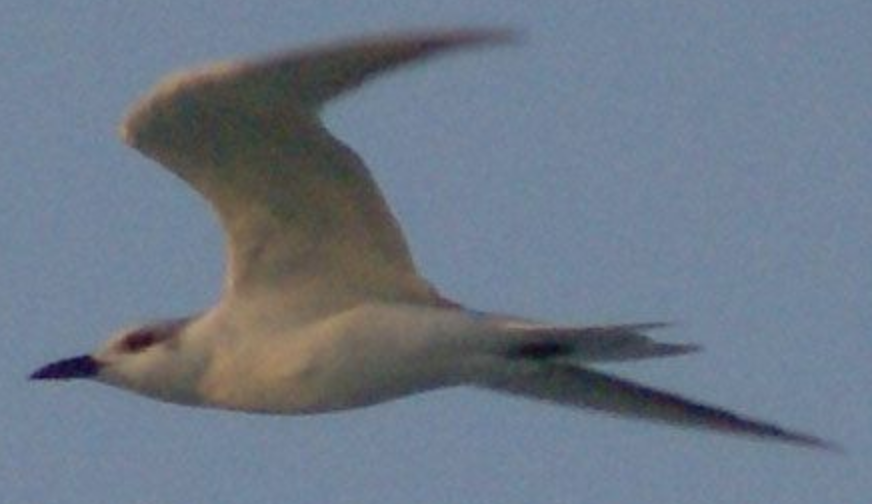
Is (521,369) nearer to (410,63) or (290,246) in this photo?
(290,246)

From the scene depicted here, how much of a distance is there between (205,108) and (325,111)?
1.53 feet

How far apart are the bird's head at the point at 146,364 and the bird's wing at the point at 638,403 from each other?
4.03ft

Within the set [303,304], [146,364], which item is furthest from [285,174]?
[146,364]

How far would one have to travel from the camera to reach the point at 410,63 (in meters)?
16.6

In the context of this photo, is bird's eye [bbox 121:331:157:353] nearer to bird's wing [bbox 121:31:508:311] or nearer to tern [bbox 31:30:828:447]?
tern [bbox 31:30:828:447]

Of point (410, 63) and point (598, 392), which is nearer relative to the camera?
point (410, 63)

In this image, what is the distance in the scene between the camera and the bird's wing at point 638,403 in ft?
62.6

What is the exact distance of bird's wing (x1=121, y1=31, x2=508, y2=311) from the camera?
17.5 m

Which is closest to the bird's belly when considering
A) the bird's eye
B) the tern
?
the tern

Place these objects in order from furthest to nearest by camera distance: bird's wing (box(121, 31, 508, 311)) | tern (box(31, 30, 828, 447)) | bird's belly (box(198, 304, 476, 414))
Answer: bird's belly (box(198, 304, 476, 414)) < tern (box(31, 30, 828, 447)) < bird's wing (box(121, 31, 508, 311))

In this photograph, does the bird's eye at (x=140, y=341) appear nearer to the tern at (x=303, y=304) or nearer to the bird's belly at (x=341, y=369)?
the tern at (x=303, y=304)

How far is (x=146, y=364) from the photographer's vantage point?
62.2 feet

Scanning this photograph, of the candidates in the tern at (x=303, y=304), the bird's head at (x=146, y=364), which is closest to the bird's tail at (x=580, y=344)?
the tern at (x=303, y=304)

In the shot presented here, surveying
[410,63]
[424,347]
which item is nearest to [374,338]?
[424,347]
